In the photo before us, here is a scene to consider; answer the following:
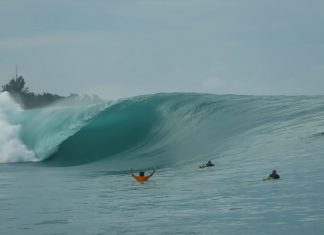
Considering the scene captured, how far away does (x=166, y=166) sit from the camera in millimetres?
23531

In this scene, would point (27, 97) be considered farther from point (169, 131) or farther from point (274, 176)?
point (274, 176)

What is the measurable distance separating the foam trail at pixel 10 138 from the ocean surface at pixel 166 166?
73 millimetres

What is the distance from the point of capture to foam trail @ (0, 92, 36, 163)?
109ft

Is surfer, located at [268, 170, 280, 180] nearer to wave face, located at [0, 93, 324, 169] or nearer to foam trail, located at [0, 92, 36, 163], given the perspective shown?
wave face, located at [0, 93, 324, 169]

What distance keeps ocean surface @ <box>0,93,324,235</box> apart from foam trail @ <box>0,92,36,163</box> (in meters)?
0.07

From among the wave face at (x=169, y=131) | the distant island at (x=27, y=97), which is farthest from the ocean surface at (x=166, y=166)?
the distant island at (x=27, y=97)

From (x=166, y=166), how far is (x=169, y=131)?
295 inches

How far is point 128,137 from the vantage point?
32156 mm

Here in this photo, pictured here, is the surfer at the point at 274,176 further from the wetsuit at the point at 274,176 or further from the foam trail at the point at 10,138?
the foam trail at the point at 10,138

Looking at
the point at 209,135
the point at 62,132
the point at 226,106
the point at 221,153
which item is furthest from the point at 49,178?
the point at 62,132

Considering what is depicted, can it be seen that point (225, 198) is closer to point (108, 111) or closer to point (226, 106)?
point (226, 106)

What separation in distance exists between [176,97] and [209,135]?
26.5ft

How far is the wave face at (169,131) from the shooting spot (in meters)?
23.1

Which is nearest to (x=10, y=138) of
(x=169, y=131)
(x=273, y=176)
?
(x=169, y=131)
